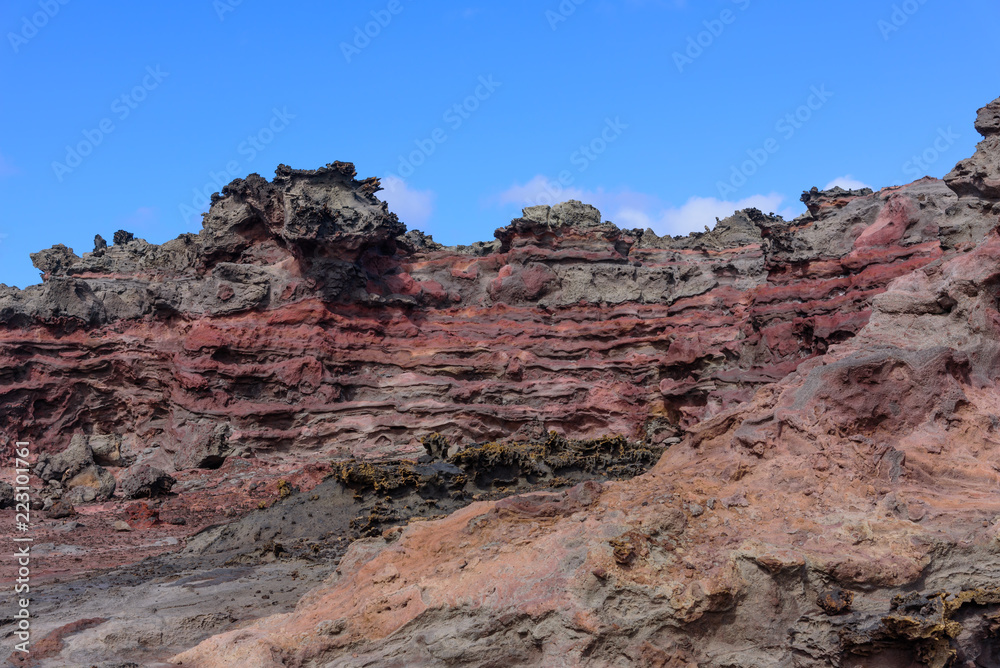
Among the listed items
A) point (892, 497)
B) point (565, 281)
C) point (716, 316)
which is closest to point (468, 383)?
point (565, 281)

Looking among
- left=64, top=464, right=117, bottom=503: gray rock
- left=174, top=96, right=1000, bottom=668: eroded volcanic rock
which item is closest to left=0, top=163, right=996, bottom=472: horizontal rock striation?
left=64, top=464, right=117, bottom=503: gray rock

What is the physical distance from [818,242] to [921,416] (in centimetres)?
2130

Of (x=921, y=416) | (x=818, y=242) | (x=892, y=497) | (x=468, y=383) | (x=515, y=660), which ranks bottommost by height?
(x=515, y=660)

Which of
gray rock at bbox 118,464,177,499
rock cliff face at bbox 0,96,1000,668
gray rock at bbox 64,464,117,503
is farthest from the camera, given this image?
gray rock at bbox 118,464,177,499

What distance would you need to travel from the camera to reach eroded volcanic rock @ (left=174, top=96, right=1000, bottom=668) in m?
6.79

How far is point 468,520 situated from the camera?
8.52 meters

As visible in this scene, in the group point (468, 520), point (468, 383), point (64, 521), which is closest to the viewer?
point (468, 520)

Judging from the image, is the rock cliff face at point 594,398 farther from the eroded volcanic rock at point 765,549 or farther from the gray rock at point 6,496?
the gray rock at point 6,496

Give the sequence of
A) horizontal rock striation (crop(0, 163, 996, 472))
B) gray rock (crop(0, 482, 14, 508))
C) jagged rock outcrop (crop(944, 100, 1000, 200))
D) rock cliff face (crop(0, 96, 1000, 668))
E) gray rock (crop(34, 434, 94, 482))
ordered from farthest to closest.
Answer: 1. horizontal rock striation (crop(0, 163, 996, 472))
2. gray rock (crop(34, 434, 94, 482))
3. gray rock (crop(0, 482, 14, 508))
4. jagged rock outcrop (crop(944, 100, 1000, 200))
5. rock cliff face (crop(0, 96, 1000, 668))

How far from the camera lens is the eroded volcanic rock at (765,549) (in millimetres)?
6793

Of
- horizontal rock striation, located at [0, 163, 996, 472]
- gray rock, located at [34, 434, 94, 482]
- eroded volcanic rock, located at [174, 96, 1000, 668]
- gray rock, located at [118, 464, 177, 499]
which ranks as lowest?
eroded volcanic rock, located at [174, 96, 1000, 668]

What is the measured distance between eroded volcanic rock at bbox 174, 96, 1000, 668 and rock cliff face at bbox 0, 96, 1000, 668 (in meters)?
0.03

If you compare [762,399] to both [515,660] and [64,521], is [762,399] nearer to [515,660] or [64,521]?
[515,660]

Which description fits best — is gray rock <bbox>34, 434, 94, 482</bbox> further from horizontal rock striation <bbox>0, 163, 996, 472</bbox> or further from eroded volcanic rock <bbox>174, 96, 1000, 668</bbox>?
eroded volcanic rock <bbox>174, 96, 1000, 668</bbox>
